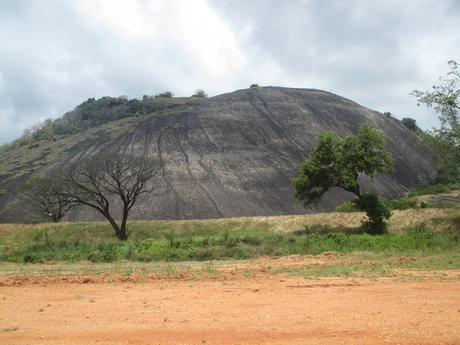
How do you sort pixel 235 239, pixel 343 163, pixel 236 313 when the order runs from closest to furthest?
Answer: pixel 236 313
pixel 235 239
pixel 343 163

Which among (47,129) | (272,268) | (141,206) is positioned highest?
(47,129)

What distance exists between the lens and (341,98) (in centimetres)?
10575

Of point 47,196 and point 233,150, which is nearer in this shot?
point 47,196

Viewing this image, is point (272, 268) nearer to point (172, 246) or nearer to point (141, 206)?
point (172, 246)

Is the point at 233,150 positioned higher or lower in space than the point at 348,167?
higher

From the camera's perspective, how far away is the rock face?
60.2 meters

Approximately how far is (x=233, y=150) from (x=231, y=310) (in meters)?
64.7

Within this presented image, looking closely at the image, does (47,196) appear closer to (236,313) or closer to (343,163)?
(343,163)

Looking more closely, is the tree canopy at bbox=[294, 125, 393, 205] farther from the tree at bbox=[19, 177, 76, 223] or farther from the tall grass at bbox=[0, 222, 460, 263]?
the tree at bbox=[19, 177, 76, 223]

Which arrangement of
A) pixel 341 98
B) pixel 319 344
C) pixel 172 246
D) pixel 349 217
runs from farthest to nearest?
pixel 341 98 → pixel 349 217 → pixel 172 246 → pixel 319 344

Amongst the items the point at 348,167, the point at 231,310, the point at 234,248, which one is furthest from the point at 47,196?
the point at 231,310

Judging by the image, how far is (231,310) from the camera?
10656 mm

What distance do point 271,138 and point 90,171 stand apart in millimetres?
41611

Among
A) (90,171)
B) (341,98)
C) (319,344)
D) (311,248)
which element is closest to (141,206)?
(90,171)
